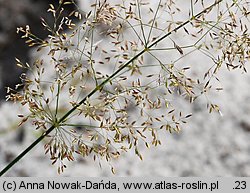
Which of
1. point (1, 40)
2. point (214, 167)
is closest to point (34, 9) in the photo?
point (1, 40)

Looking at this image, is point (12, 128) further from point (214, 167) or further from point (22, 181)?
point (214, 167)

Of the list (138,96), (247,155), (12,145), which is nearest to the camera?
(138,96)

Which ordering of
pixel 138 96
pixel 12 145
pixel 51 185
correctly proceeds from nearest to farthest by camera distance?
pixel 138 96
pixel 51 185
pixel 12 145

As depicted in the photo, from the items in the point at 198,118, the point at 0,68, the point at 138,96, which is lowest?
the point at 138,96

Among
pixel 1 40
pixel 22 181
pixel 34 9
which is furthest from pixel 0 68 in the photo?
pixel 22 181

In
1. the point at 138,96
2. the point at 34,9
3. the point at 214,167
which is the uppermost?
the point at 34,9

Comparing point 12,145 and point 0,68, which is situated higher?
point 0,68

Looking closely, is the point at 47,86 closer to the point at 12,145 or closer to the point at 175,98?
the point at 12,145

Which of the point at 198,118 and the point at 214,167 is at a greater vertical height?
the point at 198,118

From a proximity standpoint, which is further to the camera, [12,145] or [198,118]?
[198,118]

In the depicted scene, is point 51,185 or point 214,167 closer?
point 51,185
